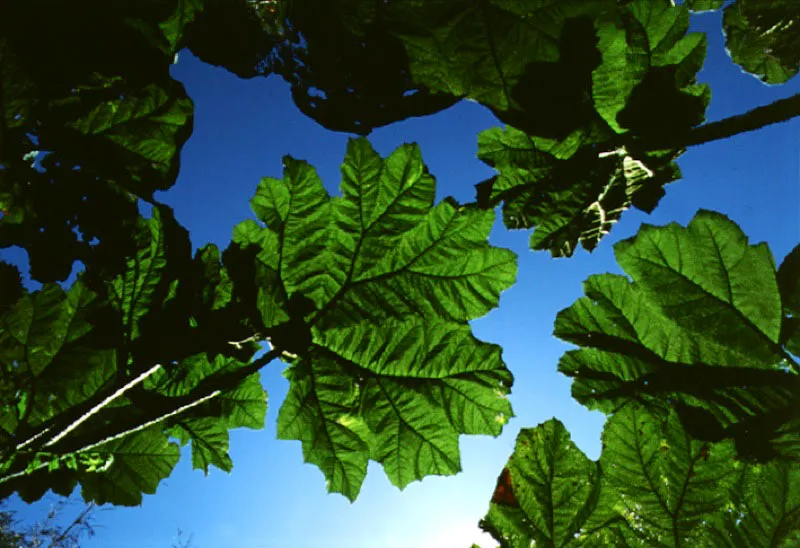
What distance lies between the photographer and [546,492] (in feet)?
4.95

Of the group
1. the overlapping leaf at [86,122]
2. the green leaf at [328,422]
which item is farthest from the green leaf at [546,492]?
the overlapping leaf at [86,122]

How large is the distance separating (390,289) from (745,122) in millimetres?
1068

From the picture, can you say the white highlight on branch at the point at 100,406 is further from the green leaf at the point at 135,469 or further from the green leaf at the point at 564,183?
the green leaf at the point at 564,183

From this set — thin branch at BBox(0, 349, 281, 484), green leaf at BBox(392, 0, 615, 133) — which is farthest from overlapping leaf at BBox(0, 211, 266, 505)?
green leaf at BBox(392, 0, 615, 133)

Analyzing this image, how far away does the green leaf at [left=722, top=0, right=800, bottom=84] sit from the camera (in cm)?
175

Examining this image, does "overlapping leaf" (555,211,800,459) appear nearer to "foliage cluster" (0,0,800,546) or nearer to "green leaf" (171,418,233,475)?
"foliage cluster" (0,0,800,546)

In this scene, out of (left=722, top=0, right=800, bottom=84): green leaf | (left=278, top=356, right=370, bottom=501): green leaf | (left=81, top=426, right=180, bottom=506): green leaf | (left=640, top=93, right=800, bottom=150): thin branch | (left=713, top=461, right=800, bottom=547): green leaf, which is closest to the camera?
(left=640, top=93, right=800, bottom=150): thin branch

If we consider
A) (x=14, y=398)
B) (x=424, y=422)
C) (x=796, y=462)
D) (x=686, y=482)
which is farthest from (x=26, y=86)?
(x=796, y=462)

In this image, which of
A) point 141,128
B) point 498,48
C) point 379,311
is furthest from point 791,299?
point 141,128

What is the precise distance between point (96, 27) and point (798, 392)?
2185 millimetres

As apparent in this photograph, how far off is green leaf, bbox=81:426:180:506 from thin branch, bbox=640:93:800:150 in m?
2.04

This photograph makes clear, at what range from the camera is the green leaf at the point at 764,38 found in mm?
1749

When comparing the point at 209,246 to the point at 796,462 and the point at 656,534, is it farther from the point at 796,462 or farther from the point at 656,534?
the point at 796,462

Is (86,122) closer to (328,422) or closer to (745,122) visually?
(328,422)
